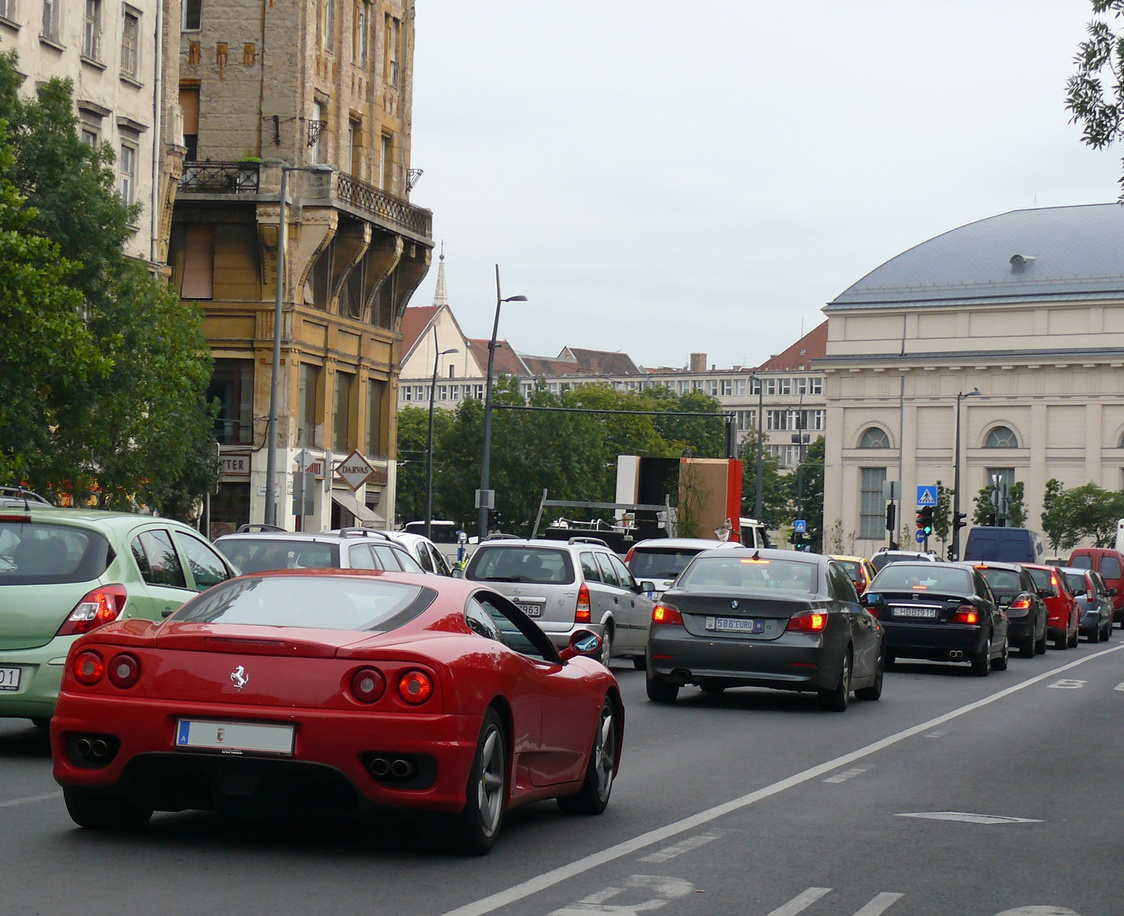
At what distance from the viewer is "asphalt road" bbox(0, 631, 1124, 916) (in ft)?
24.3

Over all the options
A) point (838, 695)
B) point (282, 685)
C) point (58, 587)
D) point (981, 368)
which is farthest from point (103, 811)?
point (981, 368)

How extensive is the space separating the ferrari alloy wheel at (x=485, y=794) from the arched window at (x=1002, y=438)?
108 meters

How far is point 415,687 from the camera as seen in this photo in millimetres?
7953

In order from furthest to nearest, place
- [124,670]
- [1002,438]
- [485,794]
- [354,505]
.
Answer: [1002,438] < [354,505] < [485,794] < [124,670]

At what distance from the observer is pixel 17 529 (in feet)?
39.7

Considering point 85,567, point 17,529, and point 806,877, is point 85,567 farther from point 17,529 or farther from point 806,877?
point 806,877

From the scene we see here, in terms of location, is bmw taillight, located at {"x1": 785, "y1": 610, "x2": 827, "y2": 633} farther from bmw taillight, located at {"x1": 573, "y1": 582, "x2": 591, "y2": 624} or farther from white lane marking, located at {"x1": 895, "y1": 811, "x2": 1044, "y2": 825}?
white lane marking, located at {"x1": 895, "y1": 811, "x2": 1044, "y2": 825}

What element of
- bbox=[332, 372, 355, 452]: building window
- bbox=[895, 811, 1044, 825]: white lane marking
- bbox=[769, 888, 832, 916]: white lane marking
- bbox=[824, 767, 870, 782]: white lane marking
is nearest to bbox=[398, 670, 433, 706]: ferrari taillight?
bbox=[769, 888, 832, 916]: white lane marking

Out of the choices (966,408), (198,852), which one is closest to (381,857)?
(198,852)

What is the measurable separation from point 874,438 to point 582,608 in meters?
97.4

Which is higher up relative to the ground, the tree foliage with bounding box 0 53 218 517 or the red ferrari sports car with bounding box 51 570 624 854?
the tree foliage with bounding box 0 53 218 517

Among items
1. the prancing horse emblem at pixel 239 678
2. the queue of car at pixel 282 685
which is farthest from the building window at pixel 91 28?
the prancing horse emblem at pixel 239 678

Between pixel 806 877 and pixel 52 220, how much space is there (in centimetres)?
2317

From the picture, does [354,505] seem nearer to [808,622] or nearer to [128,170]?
[128,170]
